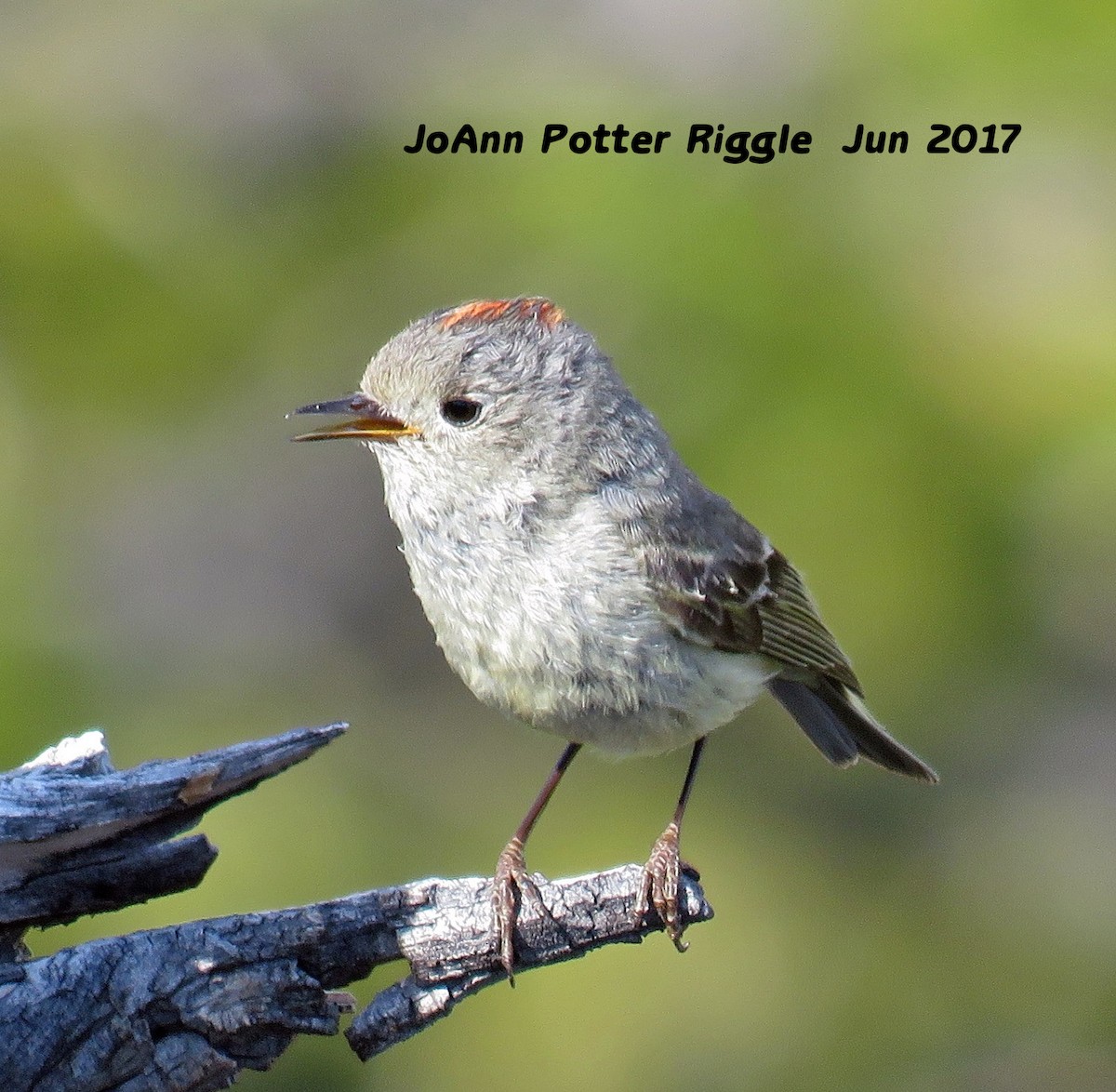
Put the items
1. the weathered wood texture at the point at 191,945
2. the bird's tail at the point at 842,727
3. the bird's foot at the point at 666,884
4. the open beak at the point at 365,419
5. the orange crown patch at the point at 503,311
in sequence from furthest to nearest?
1. the bird's tail at the point at 842,727
2. the orange crown patch at the point at 503,311
3. the open beak at the point at 365,419
4. the bird's foot at the point at 666,884
5. the weathered wood texture at the point at 191,945

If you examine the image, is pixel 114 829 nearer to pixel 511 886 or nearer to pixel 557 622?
pixel 511 886

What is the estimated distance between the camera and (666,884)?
2.89 metres

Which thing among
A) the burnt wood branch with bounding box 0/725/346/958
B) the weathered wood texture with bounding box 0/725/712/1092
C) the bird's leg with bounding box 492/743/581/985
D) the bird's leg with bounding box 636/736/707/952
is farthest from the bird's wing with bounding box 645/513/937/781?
the burnt wood branch with bounding box 0/725/346/958

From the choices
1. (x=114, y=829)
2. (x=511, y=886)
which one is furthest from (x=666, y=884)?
(x=114, y=829)

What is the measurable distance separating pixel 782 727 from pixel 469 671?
5.45ft

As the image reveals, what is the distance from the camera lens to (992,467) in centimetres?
372

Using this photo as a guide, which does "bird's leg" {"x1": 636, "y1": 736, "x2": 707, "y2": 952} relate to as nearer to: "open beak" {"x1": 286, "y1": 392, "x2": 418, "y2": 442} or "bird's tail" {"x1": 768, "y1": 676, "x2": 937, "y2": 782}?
"bird's tail" {"x1": 768, "y1": 676, "x2": 937, "y2": 782}

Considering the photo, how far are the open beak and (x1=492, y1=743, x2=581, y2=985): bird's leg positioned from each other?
849mm

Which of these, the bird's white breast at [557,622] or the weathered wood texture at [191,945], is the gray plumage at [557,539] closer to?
the bird's white breast at [557,622]

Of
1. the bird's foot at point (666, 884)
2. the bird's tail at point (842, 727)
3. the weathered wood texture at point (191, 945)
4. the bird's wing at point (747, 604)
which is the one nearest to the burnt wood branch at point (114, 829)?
the weathered wood texture at point (191, 945)

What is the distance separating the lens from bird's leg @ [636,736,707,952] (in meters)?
2.70

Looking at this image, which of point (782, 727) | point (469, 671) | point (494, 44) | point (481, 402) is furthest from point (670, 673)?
point (494, 44)

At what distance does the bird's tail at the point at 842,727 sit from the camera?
3734mm

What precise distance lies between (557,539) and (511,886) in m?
0.67
